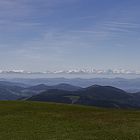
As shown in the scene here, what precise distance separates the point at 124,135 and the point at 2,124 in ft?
60.6

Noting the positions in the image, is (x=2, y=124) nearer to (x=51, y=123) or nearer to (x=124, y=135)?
(x=51, y=123)

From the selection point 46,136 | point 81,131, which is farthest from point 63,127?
point 46,136

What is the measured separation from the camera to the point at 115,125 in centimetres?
3972

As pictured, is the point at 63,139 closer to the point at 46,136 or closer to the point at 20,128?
the point at 46,136

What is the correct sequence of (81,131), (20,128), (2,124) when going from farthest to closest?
(2,124), (20,128), (81,131)

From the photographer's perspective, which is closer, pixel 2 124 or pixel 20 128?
pixel 20 128

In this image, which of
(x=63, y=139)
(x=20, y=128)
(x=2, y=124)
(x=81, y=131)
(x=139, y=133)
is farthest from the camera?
(x=2, y=124)

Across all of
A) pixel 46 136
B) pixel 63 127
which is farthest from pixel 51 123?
pixel 46 136

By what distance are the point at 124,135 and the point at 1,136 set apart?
46.2 feet

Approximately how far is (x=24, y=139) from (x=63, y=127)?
877cm

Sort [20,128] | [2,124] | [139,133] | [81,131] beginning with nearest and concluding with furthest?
1. [139,133]
2. [81,131]
3. [20,128]
4. [2,124]

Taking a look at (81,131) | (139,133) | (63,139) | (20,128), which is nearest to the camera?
(63,139)

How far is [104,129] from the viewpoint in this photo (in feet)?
120

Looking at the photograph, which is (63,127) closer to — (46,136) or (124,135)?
(46,136)
